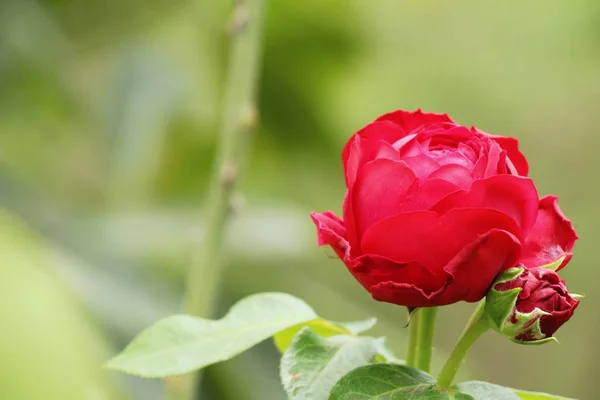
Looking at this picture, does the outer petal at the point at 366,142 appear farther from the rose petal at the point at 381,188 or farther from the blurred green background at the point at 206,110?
the blurred green background at the point at 206,110

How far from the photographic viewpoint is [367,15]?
1.32 metres

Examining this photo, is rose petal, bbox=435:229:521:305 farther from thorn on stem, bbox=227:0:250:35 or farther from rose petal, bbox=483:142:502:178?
thorn on stem, bbox=227:0:250:35

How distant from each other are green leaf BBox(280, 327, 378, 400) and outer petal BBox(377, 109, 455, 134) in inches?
3.6

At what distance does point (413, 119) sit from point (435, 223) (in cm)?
8

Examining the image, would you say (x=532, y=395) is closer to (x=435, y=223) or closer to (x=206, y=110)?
(x=435, y=223)

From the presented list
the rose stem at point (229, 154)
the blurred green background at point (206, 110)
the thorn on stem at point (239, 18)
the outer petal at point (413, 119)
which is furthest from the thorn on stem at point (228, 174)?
the blurred green background at point (206, 110)

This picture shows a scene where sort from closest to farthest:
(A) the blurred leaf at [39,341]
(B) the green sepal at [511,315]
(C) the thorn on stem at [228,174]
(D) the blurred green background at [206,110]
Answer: (B) the green sepal at [511,315]
(A) the blurred leaf at [39,341]
(C) the thorn on stem at [228,174]
(D) the blurred green background at [206,110]

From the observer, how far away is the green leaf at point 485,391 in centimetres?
31

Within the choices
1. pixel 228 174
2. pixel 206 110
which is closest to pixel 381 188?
pixel 228 174

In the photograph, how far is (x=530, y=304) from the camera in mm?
286

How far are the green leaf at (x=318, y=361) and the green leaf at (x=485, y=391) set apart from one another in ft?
0.13

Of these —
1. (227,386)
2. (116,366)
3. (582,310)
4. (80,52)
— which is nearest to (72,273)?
(227,386)

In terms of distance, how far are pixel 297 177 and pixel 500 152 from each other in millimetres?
1150

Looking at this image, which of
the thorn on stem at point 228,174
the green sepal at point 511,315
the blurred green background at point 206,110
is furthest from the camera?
the blurred green background at point 206,110
